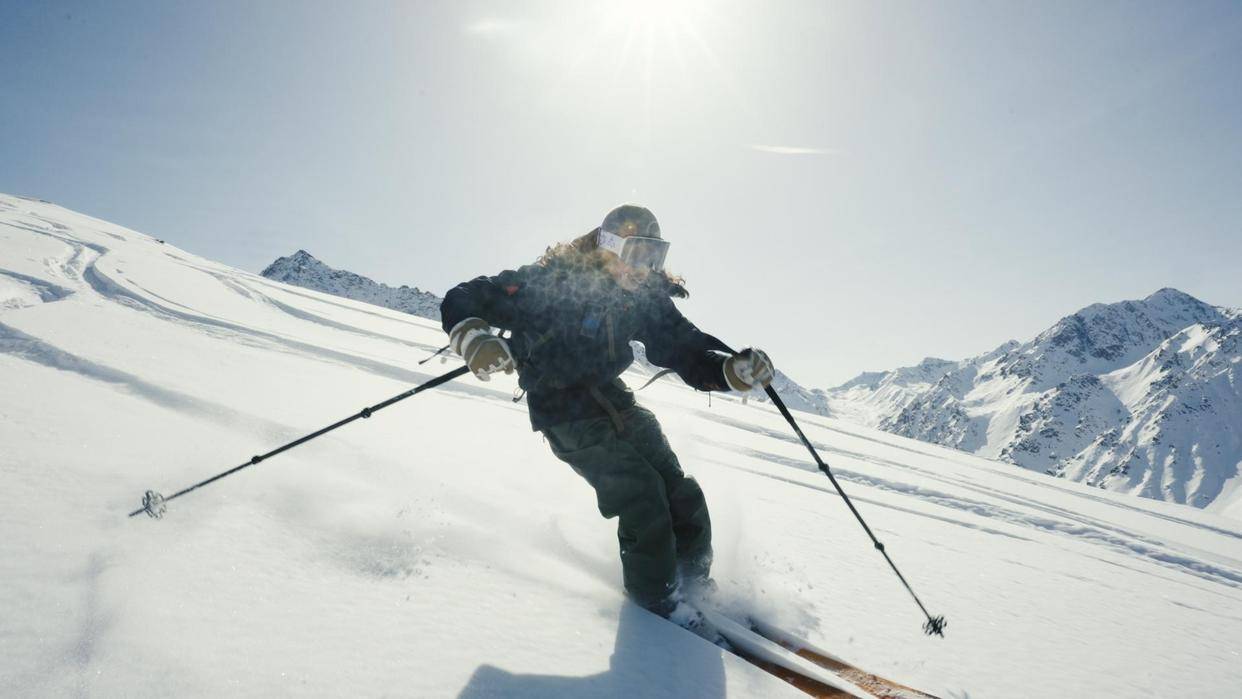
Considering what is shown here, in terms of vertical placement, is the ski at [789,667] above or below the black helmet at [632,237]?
below

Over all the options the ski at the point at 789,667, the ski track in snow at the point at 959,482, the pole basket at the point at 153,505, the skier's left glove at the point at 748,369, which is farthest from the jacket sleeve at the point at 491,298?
the ski track in snow at the point at 959,482

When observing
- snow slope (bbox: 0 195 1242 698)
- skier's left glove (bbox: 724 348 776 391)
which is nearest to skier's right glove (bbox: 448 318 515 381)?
snow slope (bbox: 0 195 1242 698)

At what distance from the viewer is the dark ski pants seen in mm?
2947

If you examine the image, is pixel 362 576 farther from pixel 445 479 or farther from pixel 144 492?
pixel 445 479

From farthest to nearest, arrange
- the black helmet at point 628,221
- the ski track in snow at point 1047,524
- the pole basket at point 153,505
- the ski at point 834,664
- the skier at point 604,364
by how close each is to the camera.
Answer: the ski track in snow at point 1047,524 → the black helmet at point 628,221 → the skier at point 604,364 → the ski at point 834,664 → the pole basket at point 153,505

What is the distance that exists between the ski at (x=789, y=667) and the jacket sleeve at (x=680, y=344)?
156 centimetres

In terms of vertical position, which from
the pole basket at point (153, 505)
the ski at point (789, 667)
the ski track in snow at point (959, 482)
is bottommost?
the ski at point (789, 667)

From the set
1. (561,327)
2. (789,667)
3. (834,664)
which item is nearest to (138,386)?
(561,327)

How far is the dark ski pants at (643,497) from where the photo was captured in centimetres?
295

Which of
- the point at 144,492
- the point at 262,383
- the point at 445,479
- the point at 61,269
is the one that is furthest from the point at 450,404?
the point at 61,269

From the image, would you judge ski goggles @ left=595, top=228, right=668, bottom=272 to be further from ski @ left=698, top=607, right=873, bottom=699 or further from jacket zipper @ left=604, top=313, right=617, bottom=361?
ski @ left=698, top=607, right=873, bottom=699

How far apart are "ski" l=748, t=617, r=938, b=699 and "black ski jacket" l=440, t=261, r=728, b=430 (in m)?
1.41

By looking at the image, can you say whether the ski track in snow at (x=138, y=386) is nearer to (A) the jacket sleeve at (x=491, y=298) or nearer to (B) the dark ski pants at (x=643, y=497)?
(A) the jacket sleeve at (x=491, y=298)

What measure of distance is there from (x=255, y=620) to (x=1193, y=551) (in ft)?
38.8
